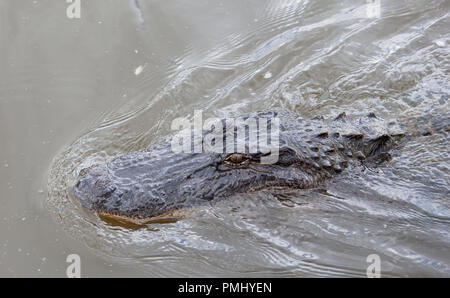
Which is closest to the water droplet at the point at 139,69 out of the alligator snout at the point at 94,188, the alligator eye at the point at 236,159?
the alligator snout at the point at 94,188

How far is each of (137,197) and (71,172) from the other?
40.7 inches

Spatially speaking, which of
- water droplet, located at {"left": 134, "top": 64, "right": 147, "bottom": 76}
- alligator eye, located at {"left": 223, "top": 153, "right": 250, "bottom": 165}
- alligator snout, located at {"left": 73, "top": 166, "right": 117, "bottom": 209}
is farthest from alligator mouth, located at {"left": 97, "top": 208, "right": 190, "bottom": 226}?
water droplet, located at {"left": 134, "top": 64, "right": 147, "bottom": 76}

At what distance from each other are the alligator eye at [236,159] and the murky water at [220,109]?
41 centimetres

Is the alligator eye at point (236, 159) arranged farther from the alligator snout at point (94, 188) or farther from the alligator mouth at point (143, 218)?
the alligator snout at point (94, 188)

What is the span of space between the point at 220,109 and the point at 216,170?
5.22ft

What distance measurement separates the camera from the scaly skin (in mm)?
4395

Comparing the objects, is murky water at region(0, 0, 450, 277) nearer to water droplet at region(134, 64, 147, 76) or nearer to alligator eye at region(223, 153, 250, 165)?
water droplet at region(134, 64, 147, 76)

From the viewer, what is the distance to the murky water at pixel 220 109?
451 cm

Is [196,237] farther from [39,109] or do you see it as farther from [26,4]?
[26,4]

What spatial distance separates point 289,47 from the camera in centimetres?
693

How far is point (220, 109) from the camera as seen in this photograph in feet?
19.7

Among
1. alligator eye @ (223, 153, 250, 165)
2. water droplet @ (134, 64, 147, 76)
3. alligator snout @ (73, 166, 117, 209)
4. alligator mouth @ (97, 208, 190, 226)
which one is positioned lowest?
alligator mouth @ (97, 208, 190, 226)

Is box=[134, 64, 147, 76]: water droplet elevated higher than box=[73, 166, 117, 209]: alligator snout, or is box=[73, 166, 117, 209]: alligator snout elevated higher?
box=[134, 64, 147, 76]: water droplet
